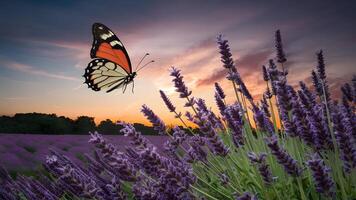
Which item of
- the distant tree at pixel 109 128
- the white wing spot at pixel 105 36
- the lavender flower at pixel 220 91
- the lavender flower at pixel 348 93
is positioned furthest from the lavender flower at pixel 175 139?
the distant tree at pixel 109 128

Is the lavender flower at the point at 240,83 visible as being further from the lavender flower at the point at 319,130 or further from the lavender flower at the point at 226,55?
the lavender flower at the point at 319,130

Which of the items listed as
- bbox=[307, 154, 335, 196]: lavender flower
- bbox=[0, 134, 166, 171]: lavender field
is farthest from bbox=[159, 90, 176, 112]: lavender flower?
bbox=[0, 134, 166, 171]: lavender field

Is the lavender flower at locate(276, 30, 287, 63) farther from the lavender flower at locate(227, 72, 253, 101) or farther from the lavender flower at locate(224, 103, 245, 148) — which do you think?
the lavender flower at locate(224, 103, 245, 148)

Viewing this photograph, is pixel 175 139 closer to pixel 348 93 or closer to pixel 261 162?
pixel 261 162

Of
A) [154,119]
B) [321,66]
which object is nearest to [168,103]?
[154,119]

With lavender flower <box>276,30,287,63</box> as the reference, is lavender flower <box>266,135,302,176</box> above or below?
below

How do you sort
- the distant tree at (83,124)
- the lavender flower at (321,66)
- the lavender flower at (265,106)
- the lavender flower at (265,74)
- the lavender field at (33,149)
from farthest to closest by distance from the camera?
the distant tree at (83,124) < the lavender field at (33,149) < the lavender flower at (265,106) < the lavender flower at (265,74) < the lavender flower at (321,66)
